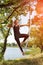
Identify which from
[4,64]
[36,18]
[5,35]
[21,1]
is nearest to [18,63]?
[4,64]

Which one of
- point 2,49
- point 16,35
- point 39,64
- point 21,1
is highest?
point 21,1

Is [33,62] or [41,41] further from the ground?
[33,62]

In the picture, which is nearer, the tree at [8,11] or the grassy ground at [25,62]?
the tree at [8,11]

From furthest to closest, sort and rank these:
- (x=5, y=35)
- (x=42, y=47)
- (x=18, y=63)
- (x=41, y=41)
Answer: (x=42, y=47)
(x=41, y=41)
(x=5, y=35)
(x=18, y=63)

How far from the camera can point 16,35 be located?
34.7 feet

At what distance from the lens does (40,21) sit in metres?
17.2

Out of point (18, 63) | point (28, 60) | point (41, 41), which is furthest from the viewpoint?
point (41, 41)

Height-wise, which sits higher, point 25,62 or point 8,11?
point 8,11

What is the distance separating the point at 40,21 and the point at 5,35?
5522mm

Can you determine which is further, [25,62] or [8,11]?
[8,11]

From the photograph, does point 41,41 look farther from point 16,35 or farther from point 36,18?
point 16,35

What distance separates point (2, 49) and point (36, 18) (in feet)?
23.2

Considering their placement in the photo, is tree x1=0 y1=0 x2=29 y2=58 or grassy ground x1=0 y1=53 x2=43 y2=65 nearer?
tree x1=0 y1=0 x2=29 y2=58

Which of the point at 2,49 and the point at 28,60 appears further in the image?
the point at 2,49
